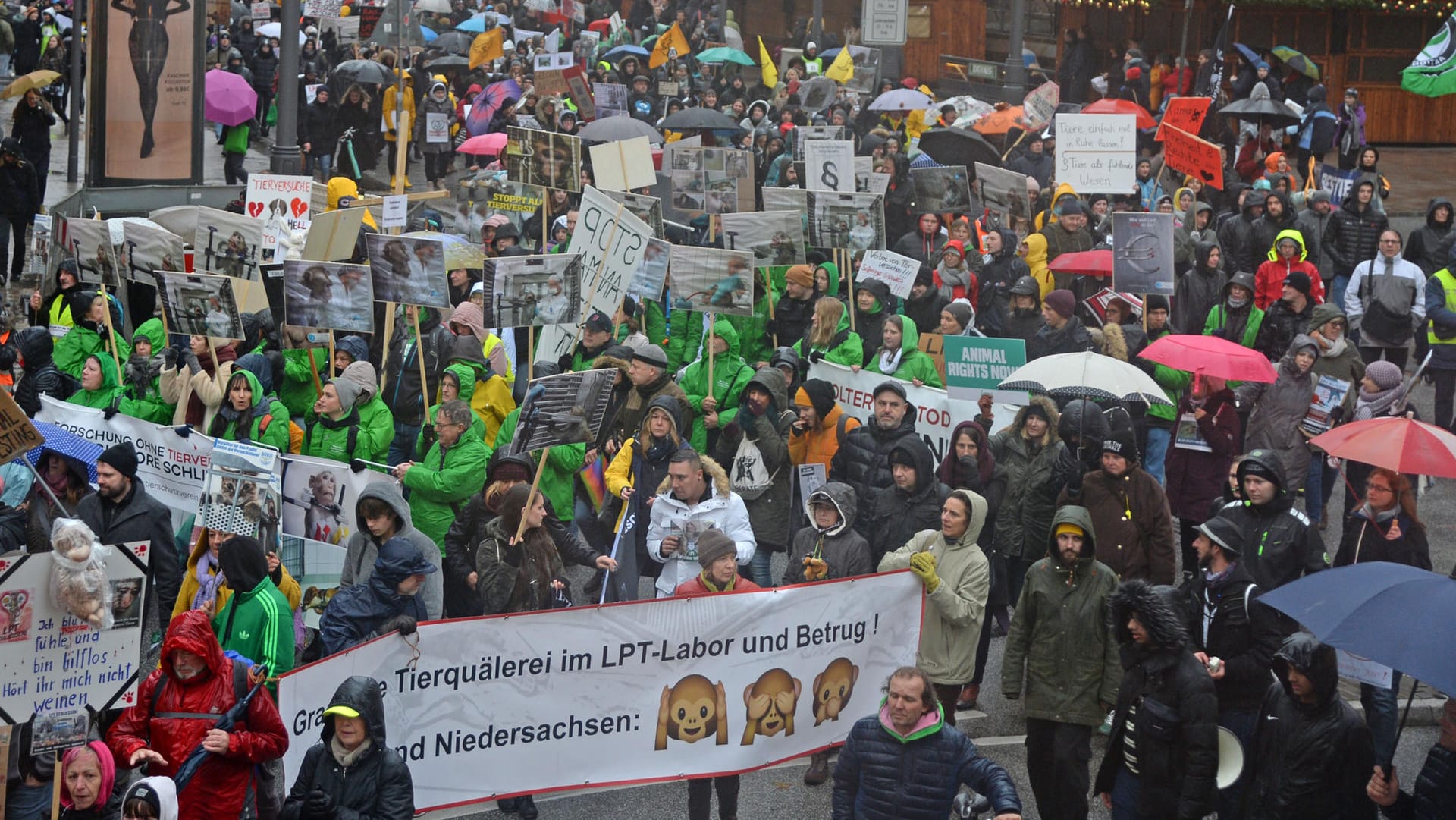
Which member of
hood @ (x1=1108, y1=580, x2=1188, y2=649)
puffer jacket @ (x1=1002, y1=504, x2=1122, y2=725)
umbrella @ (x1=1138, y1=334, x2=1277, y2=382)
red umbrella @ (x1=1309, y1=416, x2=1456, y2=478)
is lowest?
puffer jacket @ (x1=1002, y1=504, x2=1122, y2=725)

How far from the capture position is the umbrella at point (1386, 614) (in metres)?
5.68

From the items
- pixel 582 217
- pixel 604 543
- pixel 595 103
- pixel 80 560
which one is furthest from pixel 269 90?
pixel 80 560

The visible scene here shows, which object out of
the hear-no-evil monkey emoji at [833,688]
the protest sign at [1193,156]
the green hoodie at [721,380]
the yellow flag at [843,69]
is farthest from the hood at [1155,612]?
the yellow flag at [843,69]

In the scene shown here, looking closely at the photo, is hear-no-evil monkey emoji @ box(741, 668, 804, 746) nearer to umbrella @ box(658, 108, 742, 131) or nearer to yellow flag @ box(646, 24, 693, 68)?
umbrella @ box(658, 108, 742, 131)

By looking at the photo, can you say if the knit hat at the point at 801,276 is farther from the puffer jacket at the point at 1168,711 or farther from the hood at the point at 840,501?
the puffer jacket at the point at 1168,711

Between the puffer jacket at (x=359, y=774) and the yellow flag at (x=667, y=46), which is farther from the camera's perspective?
the yellow flag at (x=667, y=46)

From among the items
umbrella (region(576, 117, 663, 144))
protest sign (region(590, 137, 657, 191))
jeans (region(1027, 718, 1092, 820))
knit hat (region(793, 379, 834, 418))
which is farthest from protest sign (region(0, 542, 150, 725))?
umbrella (region(576, 117, 663, 144))

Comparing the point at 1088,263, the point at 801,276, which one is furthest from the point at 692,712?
the point at 1088,263

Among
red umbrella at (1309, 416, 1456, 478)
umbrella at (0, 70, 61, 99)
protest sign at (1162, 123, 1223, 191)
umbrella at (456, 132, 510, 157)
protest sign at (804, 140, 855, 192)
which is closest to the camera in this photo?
red umbrella at (1309, 416, 1456, 478)

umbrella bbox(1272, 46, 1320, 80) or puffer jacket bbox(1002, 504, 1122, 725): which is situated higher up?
umbrella bbox(1272, 46, 1320, 80)

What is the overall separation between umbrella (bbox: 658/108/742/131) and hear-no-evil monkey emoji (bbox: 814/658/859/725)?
14.4m

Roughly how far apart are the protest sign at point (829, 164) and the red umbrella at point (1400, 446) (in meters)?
7.41

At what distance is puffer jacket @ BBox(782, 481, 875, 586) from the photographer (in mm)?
7867

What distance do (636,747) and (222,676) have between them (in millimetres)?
1707
